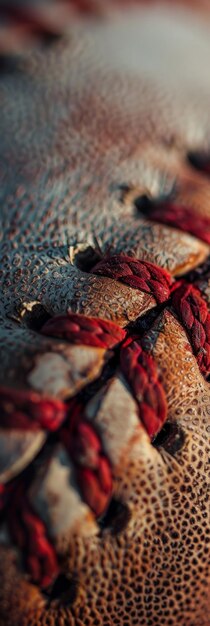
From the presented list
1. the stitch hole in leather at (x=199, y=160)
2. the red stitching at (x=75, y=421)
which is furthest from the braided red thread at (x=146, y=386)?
the stitch hole in leather at (x=199, y=160)

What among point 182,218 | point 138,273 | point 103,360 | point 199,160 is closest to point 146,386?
point 103,360

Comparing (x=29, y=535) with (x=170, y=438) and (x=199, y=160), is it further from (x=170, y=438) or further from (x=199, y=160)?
(x=199, y=160)

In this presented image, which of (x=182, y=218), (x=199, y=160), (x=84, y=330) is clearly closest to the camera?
(x=84, y=330)

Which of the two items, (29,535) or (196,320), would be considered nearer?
(29,535)

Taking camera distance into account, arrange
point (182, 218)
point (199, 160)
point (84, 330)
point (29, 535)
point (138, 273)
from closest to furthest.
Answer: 1. point (29, 535)
2. point (84, 330)
3. point (138, 273)
4. point (182, 218)
5. point (199, 160)

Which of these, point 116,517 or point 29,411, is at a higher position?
point 29,411

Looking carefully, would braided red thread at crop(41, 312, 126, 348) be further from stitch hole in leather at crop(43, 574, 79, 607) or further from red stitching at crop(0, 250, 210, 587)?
stitch hole in leather at crop(43, 574, 79, 607)

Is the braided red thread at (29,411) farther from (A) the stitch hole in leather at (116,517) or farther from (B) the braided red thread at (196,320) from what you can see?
(B) the braided red thread at (196,320)
